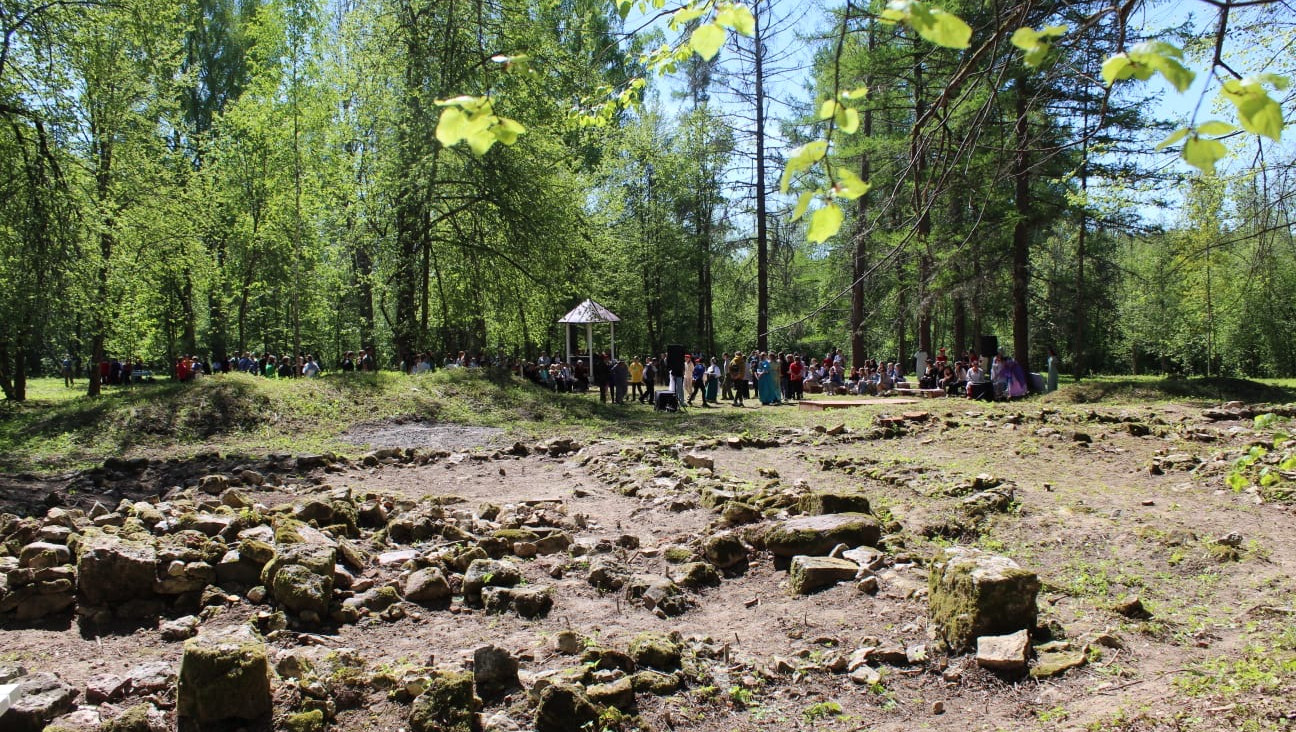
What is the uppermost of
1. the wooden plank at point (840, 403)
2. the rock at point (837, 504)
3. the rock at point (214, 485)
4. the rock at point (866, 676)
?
the wooden plank at point (840, 403)

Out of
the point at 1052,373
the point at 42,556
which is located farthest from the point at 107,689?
the point at 1052,373

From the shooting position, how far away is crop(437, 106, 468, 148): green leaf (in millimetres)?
1936

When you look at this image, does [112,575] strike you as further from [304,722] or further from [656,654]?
[656,654]

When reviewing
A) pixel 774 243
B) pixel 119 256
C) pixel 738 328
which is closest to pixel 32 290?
pixel 119 256

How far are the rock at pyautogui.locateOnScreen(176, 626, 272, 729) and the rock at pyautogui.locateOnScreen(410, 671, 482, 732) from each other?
69cm

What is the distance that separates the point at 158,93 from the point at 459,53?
10637 millimetres

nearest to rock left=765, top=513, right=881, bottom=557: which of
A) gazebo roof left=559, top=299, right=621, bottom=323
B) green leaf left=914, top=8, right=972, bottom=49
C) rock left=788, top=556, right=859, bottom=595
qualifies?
rock left=788, top=556, right=859, bottom=595

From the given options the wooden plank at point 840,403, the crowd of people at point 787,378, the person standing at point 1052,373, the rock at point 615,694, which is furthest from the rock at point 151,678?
the person standing at point 1052,373

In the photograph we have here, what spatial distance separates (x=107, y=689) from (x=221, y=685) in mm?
717

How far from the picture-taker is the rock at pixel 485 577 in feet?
16.9

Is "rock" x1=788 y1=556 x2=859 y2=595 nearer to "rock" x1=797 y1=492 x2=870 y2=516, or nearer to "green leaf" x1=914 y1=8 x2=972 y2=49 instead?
"rock" x1=797 y1=492 x2=870 y2=516

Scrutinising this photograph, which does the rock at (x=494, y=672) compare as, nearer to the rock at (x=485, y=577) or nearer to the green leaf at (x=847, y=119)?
the rock at (x=485, y=577)

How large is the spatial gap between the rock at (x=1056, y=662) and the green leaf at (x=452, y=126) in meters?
3.61

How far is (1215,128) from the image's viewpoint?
166 cm
